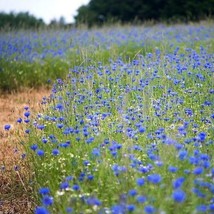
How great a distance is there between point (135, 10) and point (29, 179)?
16904mm

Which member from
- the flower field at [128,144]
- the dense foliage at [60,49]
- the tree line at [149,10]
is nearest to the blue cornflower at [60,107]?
the flower field at [128,144]

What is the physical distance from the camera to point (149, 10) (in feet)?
62.7

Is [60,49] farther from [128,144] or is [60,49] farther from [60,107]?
[128,144]

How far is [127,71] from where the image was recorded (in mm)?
5047

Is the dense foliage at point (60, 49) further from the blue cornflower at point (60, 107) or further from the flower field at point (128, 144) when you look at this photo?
the blue cornflower at point (60, 107)

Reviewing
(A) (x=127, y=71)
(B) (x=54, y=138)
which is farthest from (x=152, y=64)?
(B) (x=54, y=138)

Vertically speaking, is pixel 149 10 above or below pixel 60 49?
above

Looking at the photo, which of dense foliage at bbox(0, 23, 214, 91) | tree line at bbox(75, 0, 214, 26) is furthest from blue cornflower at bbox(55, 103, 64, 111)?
tree line at bbox(75, 0, 214, 26)

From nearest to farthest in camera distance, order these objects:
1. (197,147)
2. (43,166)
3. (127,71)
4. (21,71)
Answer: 1. (197,147)
2. (43,166)
3. (127,71)
4. (21,71)

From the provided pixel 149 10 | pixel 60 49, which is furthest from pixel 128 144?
pixel 149 10

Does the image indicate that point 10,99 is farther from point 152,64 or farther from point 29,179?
point 29,179

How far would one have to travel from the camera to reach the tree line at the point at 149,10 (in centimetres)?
1814

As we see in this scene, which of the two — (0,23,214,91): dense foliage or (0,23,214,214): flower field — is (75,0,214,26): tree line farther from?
(0,23,214,214): flower field

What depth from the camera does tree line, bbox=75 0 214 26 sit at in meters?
18.1
